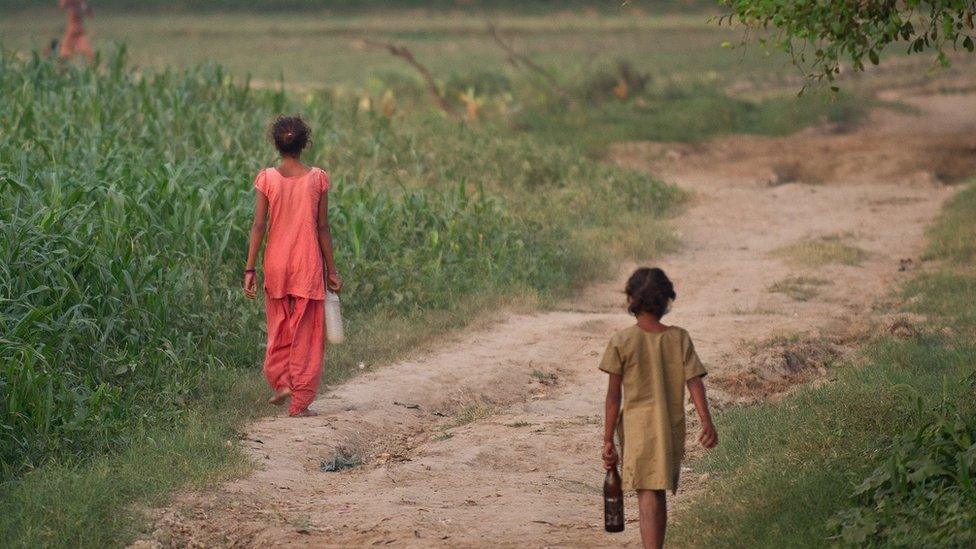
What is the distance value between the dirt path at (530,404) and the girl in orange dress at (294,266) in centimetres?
27

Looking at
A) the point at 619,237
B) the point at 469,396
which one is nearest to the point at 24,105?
the point at 619,237

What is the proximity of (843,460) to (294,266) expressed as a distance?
2.66m

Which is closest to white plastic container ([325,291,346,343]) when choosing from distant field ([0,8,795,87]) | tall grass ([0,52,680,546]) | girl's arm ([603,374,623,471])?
tall grass ([0,52,680,546])

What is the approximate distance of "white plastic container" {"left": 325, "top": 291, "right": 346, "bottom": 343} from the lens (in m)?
6.52

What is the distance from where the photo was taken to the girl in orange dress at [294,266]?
654 cm

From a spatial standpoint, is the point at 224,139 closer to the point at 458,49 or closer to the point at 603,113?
the point at 603,113

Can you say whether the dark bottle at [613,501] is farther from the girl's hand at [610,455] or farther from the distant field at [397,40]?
the distant field at [397,40]

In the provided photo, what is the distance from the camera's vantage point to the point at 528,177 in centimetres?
1305

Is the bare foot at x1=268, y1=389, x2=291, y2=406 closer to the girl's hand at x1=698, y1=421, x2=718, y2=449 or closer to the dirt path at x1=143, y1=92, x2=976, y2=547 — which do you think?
the dirt path at x1=143, y1=92, x2=976, y2=547

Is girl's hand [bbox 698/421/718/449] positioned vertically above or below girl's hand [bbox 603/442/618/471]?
above

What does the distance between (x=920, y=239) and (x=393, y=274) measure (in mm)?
4793

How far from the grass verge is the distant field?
14.0 meters

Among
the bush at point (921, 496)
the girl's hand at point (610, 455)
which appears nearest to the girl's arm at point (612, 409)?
the girl's hand at point (610, 455)

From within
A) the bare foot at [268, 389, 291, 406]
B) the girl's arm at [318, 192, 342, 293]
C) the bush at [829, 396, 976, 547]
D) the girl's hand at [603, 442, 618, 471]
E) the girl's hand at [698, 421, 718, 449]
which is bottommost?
the bare foot at [268, 389, 291, 406]
